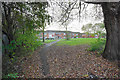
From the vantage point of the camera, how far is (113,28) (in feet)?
14.0

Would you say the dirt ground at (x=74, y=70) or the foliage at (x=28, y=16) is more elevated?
the foliage at (x=28, y=16)

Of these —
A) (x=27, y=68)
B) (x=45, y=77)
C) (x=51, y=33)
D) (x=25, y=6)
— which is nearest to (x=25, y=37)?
(x=25, y=6)

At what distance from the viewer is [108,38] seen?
457cm

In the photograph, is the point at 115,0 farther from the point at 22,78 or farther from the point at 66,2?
the point at 22,78

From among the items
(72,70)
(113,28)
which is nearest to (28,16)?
(72,70)

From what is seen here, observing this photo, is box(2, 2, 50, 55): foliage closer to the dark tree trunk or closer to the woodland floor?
the woodland floor

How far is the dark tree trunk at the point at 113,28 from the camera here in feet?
13.5

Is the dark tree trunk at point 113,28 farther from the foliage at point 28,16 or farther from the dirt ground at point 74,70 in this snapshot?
the foliage at point 28,16

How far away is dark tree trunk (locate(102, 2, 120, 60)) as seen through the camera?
162 inches

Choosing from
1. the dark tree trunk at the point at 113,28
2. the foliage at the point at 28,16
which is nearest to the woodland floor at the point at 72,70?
the dark tree trunk at the point at 113,28

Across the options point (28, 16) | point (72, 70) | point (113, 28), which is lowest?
point (72, 70)

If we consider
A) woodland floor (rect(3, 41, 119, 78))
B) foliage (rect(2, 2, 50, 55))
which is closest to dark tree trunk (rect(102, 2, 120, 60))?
woodland floor (rect(3, 41, 119, 78))

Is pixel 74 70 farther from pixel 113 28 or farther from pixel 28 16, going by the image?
pixel 28 16

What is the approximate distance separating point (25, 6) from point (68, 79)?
4.19 meters
